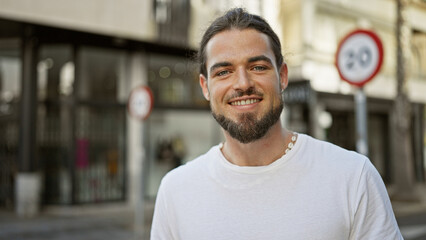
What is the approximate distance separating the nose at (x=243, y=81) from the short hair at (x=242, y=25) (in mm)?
179

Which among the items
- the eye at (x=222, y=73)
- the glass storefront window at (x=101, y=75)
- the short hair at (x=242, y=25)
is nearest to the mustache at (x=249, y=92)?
the eye at (x=222, y=73)

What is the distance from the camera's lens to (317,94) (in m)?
13.7

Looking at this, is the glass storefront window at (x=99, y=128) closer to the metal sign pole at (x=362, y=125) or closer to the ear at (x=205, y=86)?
the metal sign pole at (x=362, y=125)

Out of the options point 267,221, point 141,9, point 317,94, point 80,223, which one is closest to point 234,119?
point 267,221

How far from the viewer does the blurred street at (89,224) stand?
25.6ft

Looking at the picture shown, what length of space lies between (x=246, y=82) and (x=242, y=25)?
0.78 feet

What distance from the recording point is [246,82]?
5.08ft

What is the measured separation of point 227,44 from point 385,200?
0.82m

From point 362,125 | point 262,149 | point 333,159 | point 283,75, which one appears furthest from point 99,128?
point 333,159

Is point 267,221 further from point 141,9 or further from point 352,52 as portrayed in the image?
point 141,9

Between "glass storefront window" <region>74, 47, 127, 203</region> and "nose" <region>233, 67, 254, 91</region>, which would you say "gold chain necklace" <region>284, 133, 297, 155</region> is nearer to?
"nose" <region>233, 67, 254, 91</region>

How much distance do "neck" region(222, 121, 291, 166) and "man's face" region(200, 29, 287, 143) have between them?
0.05 metres

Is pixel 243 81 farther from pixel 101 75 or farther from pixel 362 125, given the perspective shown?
pixel 101 75

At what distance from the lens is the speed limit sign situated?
14.2 feet
